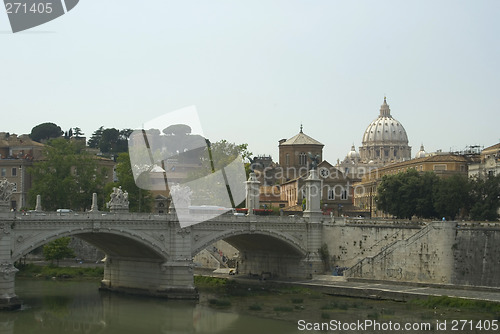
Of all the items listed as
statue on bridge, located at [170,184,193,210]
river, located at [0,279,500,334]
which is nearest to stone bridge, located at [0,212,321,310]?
statue on bridge, located at [170,184,193,210]

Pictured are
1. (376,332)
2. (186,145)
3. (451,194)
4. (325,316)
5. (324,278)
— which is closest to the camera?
(376,332)

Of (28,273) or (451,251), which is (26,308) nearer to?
(28,273)

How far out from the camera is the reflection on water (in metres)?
35.6

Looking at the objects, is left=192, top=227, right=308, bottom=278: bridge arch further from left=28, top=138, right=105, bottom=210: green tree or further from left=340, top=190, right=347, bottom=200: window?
left=340, top=190, right=347, bottom=200: window

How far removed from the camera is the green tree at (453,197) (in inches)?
2173

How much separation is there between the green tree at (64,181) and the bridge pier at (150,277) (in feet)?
56.9

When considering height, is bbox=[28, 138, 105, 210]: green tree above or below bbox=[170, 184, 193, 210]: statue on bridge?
above

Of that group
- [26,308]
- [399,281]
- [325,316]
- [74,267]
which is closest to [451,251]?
[399,281]

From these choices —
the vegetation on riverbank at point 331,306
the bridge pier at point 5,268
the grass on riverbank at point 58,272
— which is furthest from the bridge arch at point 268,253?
the bridge pier at point 5,268

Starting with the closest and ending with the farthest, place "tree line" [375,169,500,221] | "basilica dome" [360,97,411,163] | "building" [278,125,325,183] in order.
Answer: "tree line" [375,169,500,221]
"building" [278,125,325,183]
"basilica dome" [360,97,411,163]

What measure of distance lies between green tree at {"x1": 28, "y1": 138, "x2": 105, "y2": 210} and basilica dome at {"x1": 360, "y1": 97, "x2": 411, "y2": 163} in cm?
10142

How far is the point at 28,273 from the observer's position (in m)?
55.5

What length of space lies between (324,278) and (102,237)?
43.2ft

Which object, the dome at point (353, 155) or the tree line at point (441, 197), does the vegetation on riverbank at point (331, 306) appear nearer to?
the tree line at point (441, 197)
